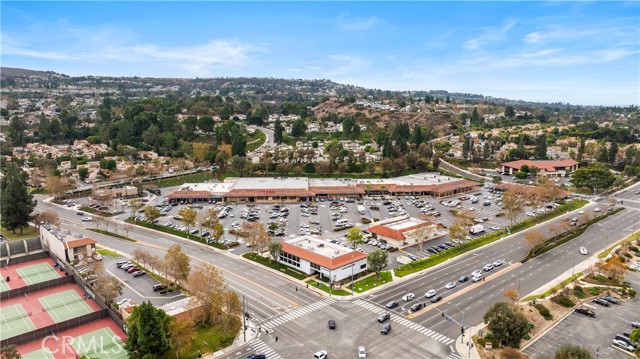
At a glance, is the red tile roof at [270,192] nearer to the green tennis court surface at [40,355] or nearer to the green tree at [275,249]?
the green tree at [275,249]

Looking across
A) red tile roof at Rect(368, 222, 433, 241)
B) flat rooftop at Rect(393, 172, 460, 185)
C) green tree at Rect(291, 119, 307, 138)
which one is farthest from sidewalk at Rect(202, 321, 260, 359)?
green tree at Rect(291, 119, 307, 138)

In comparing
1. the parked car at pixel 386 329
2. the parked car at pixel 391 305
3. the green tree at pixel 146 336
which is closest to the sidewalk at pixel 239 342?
the green tree at pixel 146 336

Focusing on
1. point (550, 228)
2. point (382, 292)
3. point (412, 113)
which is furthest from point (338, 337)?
point (412, 113)

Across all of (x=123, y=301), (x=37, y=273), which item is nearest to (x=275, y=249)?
(x=123, y=301)

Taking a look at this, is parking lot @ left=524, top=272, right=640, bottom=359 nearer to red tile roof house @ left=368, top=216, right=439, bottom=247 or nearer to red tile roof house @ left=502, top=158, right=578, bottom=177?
red tile roof house @ left=368, top=216, right=439, bottom=247

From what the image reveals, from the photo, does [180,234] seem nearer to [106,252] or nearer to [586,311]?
[106,252]

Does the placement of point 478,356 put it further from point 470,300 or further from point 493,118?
point 493,118
